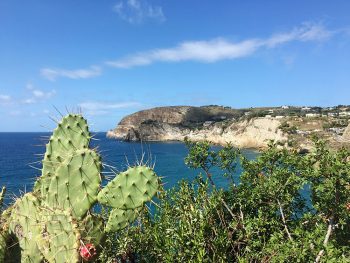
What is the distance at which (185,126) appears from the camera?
12169cm

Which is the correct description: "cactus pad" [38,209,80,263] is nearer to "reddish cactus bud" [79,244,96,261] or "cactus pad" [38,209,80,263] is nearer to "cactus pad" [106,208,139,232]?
"reddish cactus bud" [79,244,96,261]

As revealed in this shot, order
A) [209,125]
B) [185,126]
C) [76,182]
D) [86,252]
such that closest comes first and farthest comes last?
[86,252] < [76,182] < [209,125] < [185,126]

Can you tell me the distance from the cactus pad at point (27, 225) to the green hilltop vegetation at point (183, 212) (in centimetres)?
1

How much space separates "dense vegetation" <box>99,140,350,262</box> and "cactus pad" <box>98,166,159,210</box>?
0.93 m

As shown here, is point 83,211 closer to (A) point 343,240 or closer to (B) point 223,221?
(B) point 223,221

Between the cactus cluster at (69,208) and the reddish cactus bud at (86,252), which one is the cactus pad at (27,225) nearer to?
the cactus cluster at (69,208)

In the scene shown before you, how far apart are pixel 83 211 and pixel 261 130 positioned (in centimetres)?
7377

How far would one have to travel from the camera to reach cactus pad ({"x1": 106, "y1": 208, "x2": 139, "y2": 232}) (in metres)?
5.68

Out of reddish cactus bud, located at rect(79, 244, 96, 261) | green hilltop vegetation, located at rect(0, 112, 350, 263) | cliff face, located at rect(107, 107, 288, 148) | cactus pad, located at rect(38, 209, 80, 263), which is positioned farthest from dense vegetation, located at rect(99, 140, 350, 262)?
cliff face, located at rect(107, 107, 288, 148)

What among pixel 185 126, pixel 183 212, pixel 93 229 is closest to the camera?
pixel 93 229

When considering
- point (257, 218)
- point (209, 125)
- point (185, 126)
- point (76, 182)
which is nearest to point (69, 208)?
point (76, 182)

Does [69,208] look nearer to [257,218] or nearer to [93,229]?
[93,229]

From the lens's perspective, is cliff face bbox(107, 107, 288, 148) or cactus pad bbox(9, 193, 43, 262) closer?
cactus pad bbox(9, 193, 43, 262)

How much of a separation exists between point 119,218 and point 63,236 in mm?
1396
